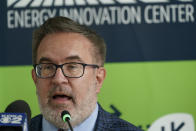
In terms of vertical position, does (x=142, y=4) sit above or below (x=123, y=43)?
above

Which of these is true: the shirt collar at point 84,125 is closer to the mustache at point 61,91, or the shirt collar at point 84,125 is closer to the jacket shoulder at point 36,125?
the jacket shoulder at point 36,125

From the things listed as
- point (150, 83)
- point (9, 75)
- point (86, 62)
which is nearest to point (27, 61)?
point (9, 75)

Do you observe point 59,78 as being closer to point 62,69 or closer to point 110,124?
point 62,69

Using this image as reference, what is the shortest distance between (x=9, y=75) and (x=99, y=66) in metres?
1.19

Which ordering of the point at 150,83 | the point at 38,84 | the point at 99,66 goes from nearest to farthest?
the point at 38,84 → the point at 99,66 → the point at 150,83

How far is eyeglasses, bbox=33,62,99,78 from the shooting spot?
1539 mm

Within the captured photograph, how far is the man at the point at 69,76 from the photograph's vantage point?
1535mm

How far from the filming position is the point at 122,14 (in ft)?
8.69

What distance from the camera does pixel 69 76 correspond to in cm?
154

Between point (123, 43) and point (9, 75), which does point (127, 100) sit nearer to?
point (123, 43)

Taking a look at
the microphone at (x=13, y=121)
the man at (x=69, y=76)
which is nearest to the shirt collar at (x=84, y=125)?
the man at (x=69, y=76)

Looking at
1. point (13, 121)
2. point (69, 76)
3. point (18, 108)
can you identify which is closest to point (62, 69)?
point (69, 76)

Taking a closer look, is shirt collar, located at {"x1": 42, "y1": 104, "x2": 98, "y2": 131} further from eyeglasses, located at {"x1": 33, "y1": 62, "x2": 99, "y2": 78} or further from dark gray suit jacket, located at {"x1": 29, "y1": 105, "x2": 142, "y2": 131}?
eyeglasses, located at {"x1": 33, "y1": 62, "x2": 99, "y2": 78}

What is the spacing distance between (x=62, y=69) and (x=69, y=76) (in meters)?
0.04
